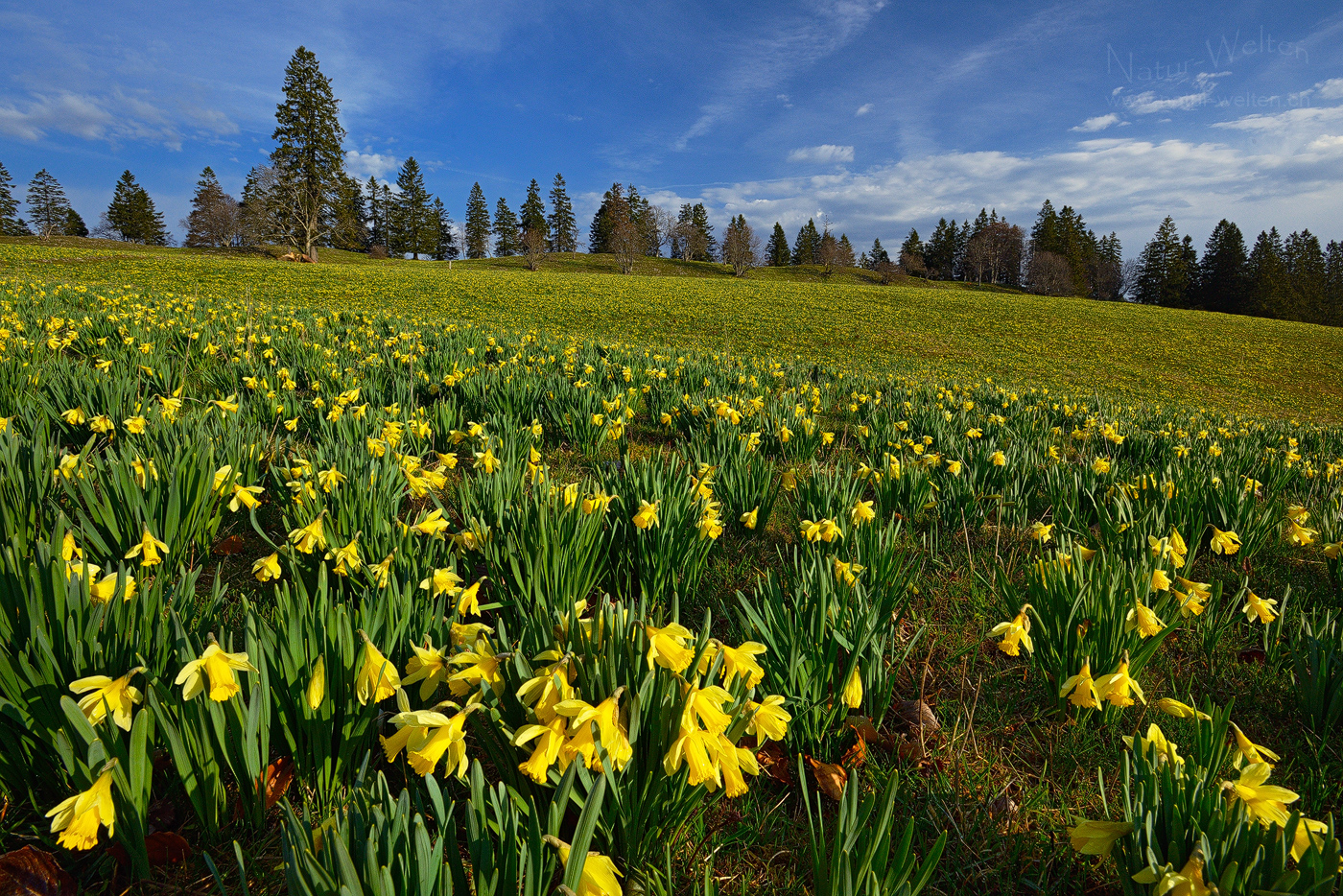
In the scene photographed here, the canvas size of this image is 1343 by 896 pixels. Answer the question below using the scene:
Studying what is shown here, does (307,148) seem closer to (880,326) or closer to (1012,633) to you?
(880,326)

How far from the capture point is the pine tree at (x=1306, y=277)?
149 feet

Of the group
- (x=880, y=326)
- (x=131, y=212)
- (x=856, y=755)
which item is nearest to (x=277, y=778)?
(x=856, y=755)

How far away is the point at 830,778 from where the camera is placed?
5.00 ft

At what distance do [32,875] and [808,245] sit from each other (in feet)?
298

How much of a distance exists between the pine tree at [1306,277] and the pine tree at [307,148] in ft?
226

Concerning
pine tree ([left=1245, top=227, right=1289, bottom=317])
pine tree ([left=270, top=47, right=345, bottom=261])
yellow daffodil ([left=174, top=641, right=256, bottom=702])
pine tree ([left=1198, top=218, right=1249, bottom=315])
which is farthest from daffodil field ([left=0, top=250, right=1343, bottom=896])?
pine tree ([left=1198, top=218, right=1249, bottom=315])

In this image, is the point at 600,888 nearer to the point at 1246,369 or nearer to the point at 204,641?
the point at 204,641

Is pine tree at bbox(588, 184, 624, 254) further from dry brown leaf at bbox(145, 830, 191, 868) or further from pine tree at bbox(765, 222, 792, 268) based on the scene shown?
dry brown leaf at bbox(145, 830, 191, 868)

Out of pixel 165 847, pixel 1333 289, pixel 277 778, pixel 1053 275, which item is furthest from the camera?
pixel 1053 275

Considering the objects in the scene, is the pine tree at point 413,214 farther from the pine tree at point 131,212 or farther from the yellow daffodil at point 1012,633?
the yellow daffodil at point 1012,633

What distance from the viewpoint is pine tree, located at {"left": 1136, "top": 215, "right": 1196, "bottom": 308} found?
53312 mm

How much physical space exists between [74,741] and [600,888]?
1.17 metres

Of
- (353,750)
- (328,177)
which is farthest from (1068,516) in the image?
(328,177)

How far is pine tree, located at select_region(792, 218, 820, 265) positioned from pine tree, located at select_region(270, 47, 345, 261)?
6135 cm
